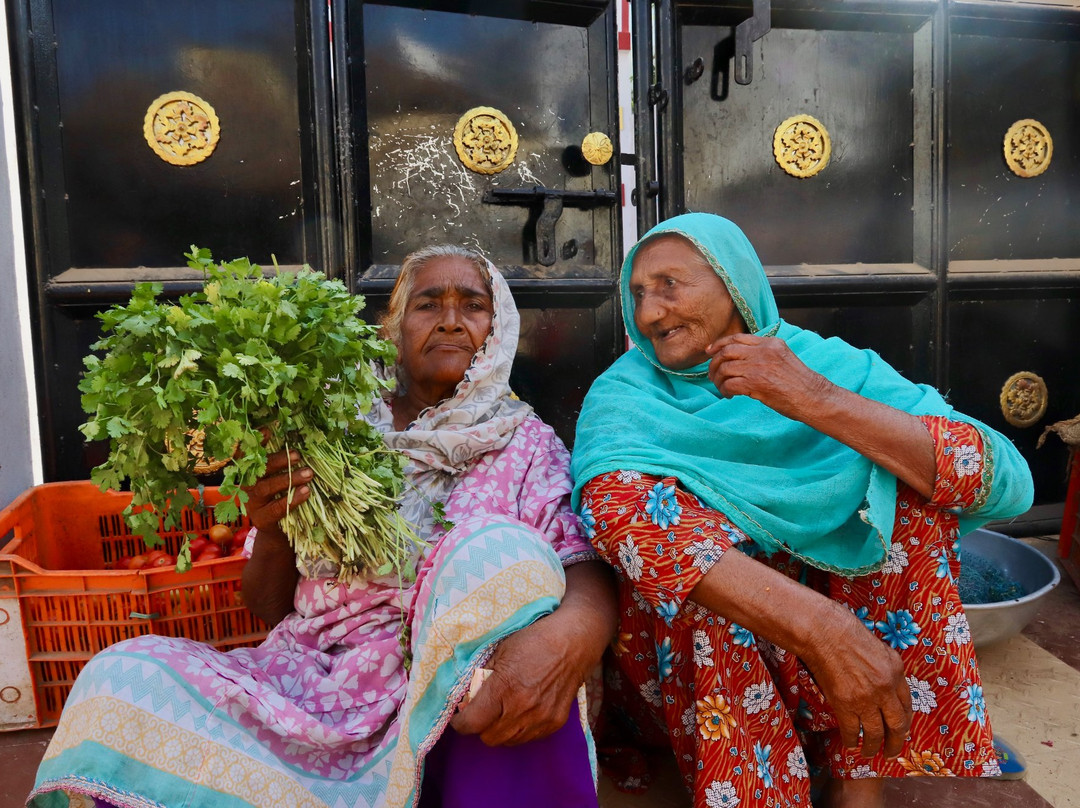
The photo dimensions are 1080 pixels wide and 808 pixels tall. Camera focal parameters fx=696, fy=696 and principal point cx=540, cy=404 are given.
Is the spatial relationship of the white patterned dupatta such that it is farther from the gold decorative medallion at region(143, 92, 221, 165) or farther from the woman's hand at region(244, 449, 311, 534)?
the gold decorative medallion at region(143, 92, 221, 165)

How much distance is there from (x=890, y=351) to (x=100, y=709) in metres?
3.63

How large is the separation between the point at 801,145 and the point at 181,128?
2750 mm

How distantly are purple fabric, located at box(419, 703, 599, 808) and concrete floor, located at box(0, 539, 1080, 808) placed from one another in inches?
26.5

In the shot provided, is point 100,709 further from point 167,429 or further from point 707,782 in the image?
point 707,782

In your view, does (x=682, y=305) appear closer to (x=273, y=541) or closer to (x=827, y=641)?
(x=827, y=641)

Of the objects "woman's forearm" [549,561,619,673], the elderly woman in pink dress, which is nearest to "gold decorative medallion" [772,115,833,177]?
the elderly woman in pink dress

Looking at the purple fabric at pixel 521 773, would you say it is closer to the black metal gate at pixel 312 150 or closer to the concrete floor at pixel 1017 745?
the concrete floor at pixel 1017 745

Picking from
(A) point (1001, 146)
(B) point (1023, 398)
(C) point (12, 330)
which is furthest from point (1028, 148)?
(C) point (12, 330)

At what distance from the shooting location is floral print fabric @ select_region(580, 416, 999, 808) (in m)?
1.50

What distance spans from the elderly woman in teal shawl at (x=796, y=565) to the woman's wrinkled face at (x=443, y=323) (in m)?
0.46

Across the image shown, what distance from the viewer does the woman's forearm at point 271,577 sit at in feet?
5.52

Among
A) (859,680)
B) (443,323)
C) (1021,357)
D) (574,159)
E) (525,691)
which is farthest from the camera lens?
(1021,357)

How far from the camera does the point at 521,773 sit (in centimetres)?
128

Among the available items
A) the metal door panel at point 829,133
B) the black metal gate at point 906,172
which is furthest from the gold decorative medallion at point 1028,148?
the metal door panel at point 829,133
